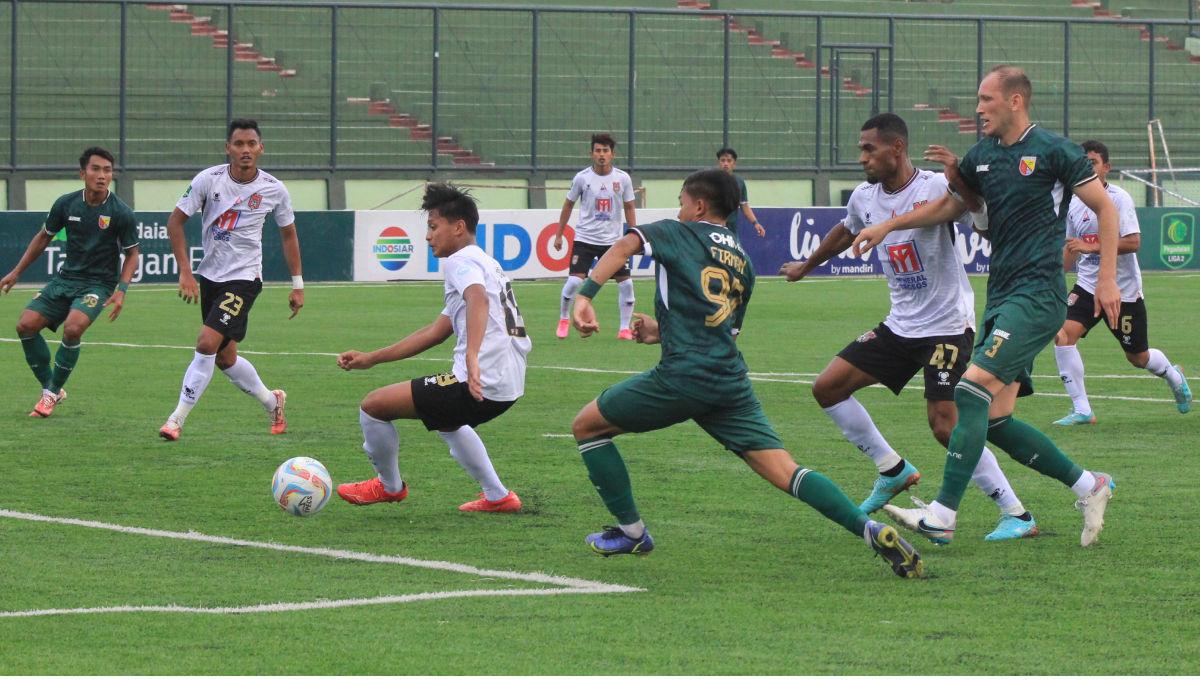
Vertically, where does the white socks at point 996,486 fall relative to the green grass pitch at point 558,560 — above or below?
above

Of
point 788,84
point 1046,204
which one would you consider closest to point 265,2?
point 788,84

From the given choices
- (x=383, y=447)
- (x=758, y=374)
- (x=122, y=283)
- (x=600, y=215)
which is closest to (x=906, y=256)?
(x=383, y=447)

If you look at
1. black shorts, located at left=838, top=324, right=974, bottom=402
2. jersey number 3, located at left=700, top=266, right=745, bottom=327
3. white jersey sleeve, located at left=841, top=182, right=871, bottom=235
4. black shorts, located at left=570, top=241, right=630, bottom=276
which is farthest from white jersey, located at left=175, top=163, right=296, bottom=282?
black shorts, located at left=570, top=241, right=630, bottom=276

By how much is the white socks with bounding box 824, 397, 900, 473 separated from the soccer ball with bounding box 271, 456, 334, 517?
257cm

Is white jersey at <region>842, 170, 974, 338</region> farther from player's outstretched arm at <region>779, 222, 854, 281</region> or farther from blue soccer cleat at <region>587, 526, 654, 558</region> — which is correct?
blue soccer cleat at <region>587, 526, 654, 558</region>

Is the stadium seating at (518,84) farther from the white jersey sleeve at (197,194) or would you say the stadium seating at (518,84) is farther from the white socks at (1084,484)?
the white socks at (1084,484)

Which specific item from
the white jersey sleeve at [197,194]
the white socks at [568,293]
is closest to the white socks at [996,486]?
the white jersey sleeve at [197,194]

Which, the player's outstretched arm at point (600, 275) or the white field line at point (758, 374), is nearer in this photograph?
the player's outstretched arm at point (600, 275)

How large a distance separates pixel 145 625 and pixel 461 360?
2650mm

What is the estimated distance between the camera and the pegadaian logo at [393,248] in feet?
97.9

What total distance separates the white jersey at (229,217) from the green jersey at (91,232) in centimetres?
123

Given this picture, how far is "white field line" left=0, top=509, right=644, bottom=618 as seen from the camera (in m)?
6.73

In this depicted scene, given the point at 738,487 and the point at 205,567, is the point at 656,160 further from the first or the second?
the point at 205,567

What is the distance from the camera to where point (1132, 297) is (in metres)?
13.3
